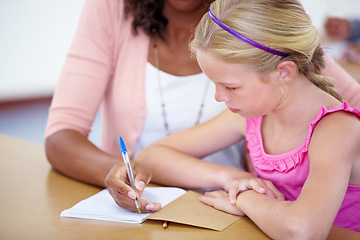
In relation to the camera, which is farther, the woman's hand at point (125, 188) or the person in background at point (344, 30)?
the person in background at point (344, 30)

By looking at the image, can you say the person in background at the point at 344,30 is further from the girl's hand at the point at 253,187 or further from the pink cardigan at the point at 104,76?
the girl's hand at the point at 253,187

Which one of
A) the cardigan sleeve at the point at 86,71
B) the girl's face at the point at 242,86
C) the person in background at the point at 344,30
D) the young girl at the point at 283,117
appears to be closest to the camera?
the young girl at the point at 283,117

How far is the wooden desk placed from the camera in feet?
3.44

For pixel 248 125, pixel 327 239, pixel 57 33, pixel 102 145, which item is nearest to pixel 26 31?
pixel 57 33

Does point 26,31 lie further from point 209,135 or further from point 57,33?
point 209,135

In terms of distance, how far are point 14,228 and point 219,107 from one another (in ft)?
2.73

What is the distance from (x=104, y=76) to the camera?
1654 millimetres

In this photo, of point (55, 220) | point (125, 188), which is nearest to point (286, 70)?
point (125, 188)

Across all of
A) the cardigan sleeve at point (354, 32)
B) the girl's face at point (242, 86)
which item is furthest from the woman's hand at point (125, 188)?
the cardigan sleeve at point (354, 32)

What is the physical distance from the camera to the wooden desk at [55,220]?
41.3 inches

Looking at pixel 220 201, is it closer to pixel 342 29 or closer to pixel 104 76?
pixel 104 76

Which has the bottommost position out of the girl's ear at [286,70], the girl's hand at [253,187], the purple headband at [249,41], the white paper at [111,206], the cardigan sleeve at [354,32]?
the cardigan sleeve at [354,32]

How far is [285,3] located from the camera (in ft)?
3.68

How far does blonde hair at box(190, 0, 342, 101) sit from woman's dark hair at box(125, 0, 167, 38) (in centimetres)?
56
